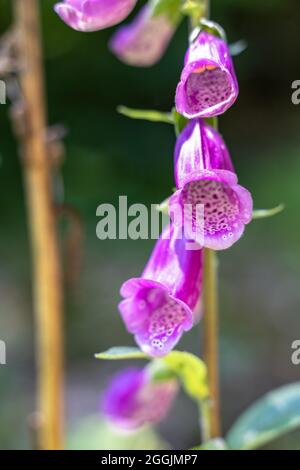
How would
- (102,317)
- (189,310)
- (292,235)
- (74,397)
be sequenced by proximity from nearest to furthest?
(189,310)
(74,397)
(102,317)
(292,235)

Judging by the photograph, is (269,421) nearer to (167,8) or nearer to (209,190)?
(209,190)

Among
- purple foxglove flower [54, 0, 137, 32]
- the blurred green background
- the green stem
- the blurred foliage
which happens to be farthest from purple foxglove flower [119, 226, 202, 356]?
the blurred green background

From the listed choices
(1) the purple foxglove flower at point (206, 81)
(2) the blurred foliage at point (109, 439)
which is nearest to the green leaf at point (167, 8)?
(1) the purple foxglove flower at point (206, 81)

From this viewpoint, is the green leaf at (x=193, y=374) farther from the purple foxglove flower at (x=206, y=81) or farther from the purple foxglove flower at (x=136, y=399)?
the purple foxglove flower at (x=206, y=81)

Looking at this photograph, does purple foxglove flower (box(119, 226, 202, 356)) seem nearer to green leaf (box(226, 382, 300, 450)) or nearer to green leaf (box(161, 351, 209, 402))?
green leaf (box(161, 351, 209, 402))
